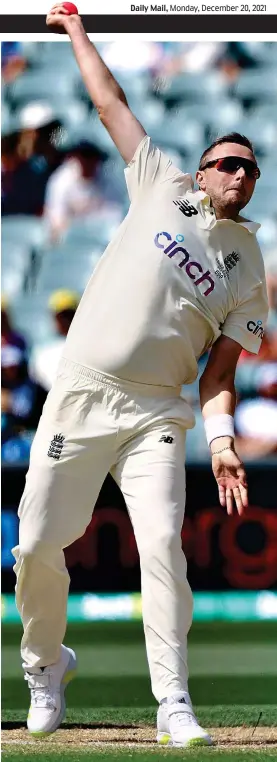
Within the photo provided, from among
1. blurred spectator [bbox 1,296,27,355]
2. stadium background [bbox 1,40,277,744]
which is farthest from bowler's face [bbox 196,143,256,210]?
blurred spectator [bbox 1,296,27,355]

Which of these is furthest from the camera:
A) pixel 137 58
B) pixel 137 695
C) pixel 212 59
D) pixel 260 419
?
pixel 212 59

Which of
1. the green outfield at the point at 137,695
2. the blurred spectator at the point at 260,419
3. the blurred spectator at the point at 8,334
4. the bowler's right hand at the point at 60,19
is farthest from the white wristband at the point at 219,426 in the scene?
the blurred spectator at the point at 8,334

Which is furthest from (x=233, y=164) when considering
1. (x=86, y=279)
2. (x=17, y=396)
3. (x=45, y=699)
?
(x=86, y=279)

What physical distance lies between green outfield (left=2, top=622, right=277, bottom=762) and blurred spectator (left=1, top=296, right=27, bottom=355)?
1874 millimetres

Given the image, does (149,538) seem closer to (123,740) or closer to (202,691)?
(123,740)

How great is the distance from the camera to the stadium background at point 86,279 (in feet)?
17.7

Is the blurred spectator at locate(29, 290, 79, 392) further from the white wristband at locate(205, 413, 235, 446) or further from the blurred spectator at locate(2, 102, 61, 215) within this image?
the white wristband at locate(205, 413, 235, 446)

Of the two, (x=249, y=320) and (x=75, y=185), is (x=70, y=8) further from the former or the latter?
(x=75, y=185)

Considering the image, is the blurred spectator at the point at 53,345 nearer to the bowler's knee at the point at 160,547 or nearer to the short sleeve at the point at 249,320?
the short sleeve at the point at 249,320

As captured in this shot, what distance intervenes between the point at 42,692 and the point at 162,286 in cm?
111

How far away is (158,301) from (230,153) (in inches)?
17.5

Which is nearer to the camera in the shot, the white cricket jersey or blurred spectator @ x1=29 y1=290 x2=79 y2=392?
the white cricket jersey

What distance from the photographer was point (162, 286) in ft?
9.57

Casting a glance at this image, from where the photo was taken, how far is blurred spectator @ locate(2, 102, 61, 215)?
269 inches
